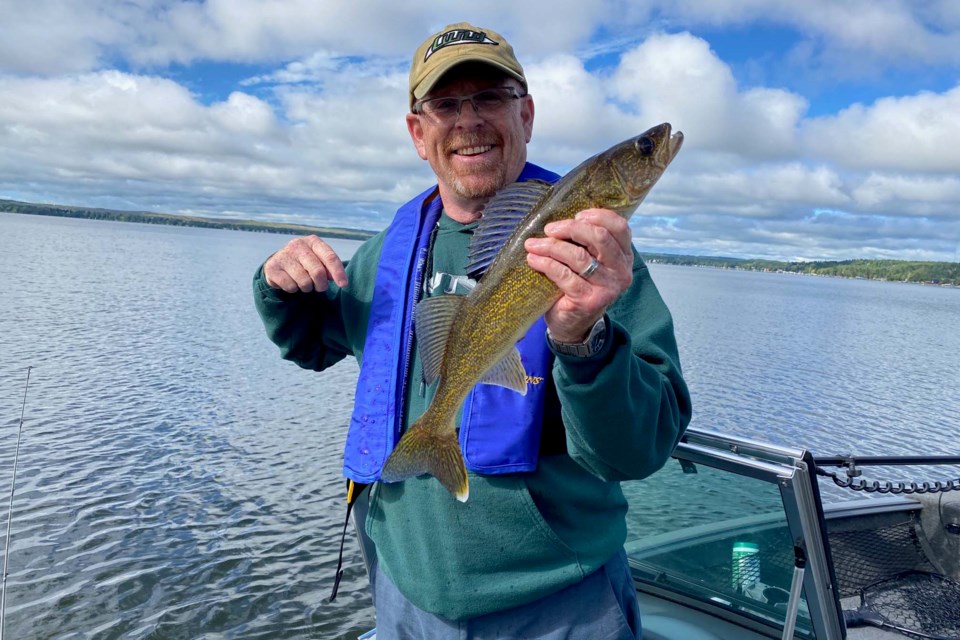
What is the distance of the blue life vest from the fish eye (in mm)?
866

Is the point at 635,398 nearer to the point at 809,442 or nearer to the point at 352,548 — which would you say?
the point at 352,548

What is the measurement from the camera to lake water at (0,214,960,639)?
1015 cm

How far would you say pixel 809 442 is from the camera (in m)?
19.6

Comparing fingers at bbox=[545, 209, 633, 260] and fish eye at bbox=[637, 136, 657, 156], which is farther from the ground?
fish eye at bbox=[637, 136, 657, 156]

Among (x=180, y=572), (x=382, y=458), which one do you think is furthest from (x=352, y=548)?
(x=382, y=458)

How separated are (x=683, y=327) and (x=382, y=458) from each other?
41.0 meters

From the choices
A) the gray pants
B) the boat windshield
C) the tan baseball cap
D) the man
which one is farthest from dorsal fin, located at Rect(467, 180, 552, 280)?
the boat windshield

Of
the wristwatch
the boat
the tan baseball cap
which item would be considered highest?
the tan baseball cap

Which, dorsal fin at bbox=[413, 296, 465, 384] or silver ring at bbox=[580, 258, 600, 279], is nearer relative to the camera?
silver ring at bbox=[580, 258, 600, 279]

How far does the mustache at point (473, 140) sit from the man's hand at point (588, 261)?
118 centimetres

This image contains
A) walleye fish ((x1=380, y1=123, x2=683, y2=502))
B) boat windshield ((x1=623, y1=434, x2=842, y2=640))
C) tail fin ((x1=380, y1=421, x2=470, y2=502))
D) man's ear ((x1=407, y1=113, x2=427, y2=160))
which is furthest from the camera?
man's ear ((x1=407, y1=113, x2=427, y2=160))

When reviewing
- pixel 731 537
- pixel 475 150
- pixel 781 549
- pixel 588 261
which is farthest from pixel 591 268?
pixel 731 537

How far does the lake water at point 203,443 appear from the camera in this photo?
10148 millimetres

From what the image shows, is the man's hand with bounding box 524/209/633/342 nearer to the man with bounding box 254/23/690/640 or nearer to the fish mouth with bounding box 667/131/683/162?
the man with bounding box 254/23/690/640
